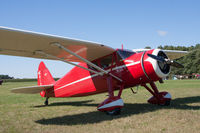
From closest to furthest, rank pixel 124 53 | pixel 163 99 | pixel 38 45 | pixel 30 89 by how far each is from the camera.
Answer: pixel 38 45 < pixel 124 53 < pixel 163 99 < pixel 30 89

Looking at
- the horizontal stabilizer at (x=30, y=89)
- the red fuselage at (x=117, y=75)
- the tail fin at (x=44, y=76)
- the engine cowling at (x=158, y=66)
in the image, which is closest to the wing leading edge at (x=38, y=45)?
the red fuselage at (x=117, y=75)

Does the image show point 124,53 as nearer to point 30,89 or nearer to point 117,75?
point 117,75

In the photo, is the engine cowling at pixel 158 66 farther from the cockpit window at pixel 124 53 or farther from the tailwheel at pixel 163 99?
the tailwheel at pixel 163 99

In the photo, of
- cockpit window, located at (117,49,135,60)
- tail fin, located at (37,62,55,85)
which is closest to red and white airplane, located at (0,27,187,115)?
cockpit window, located at (117,49,135,60)

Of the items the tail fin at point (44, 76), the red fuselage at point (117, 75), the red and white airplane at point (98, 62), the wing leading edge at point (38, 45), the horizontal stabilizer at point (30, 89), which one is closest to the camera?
the wing leading edge at point (38, 45)

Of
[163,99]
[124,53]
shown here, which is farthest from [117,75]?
[163,99]

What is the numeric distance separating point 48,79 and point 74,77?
2.62 m

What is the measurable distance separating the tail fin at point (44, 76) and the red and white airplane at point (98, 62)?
1.53 metres

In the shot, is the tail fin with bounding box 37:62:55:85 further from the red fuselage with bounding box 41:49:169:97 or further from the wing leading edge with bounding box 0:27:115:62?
the wing leading edge with bounding box 0:27:115:62

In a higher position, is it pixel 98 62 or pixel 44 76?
pixel 98 62

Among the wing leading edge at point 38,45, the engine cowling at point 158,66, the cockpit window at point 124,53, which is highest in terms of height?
the wing leading edge at point 38,45

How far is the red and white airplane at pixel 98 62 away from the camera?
5.46m

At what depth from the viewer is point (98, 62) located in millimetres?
7344

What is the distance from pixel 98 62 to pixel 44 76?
4233mm
